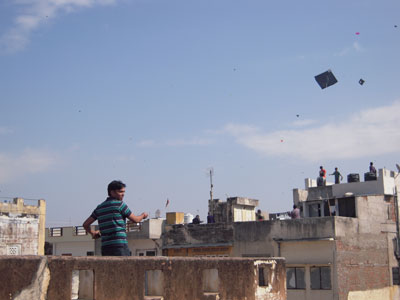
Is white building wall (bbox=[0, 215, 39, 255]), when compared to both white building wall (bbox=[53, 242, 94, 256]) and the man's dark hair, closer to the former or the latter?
white building wall (bbox=[53, 242, 94, 256])

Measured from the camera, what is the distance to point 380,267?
94.5 feet

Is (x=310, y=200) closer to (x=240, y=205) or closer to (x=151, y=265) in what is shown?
(x=240, y=205)

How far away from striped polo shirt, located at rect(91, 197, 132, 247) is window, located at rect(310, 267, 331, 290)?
20.1 meters

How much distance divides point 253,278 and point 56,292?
4.01 m

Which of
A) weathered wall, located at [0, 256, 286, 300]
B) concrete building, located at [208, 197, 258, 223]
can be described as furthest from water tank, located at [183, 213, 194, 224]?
weathered wall, located at [0, 256, 286, 300]

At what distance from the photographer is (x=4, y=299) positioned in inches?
254

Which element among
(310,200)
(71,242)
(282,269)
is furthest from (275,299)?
(71,242)

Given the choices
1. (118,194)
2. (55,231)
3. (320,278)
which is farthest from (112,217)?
(55,231)

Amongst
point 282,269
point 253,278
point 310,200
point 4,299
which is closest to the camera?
point 4,299

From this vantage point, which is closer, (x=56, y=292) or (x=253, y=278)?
(x=56, y=292)

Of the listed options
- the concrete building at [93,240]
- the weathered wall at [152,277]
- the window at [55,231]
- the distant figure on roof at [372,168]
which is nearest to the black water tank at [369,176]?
the distant figure on roof at [372,168]

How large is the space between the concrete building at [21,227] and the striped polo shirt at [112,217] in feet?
88.9

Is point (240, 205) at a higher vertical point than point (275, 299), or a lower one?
higher

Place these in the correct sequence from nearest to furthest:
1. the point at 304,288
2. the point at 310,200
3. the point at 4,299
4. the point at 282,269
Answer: the point at 4,299 → the point at 282,269 → the point at 304,288 → the point at 310,200
